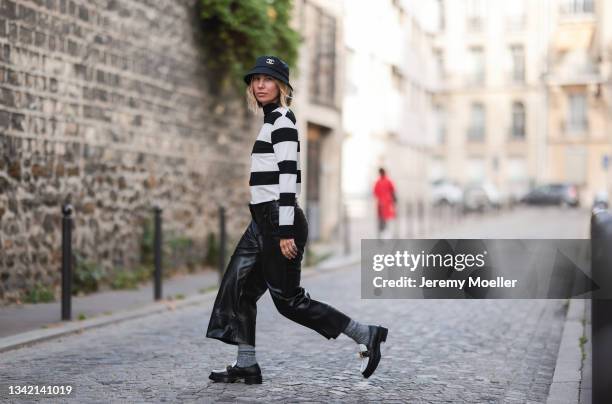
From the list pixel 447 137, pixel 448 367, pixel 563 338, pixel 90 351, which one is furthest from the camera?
pixel 447 137

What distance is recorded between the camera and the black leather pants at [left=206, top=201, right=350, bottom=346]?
539 centimetres

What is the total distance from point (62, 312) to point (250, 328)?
3.21m

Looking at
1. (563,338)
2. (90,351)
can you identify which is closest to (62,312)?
(90,351)

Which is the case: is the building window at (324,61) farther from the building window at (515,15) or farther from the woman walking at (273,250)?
the building window at (515,15)

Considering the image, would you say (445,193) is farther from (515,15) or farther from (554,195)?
(515,15)

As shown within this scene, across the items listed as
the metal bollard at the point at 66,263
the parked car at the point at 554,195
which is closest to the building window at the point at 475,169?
the parked car at the point at 554,195

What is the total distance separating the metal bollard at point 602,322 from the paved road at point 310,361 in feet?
3.23

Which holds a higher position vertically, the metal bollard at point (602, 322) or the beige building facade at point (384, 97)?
the beige building facade at point (384, 97)

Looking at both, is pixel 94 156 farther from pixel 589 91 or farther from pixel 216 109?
pixel 589 91

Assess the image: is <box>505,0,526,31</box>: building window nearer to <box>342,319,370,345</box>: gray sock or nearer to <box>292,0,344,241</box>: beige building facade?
<box>292,0,344,241</box>: beige building facade

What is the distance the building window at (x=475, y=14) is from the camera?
191 ft

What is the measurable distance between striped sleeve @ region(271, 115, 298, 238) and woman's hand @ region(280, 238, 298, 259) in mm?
28

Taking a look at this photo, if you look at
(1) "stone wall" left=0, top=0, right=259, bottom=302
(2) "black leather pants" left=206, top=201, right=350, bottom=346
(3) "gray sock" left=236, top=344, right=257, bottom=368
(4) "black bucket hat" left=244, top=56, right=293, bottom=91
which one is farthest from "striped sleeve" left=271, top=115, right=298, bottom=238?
(1) "stone wall" left=0, top=0, right=259, bottom=302

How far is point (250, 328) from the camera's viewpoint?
5574mm
